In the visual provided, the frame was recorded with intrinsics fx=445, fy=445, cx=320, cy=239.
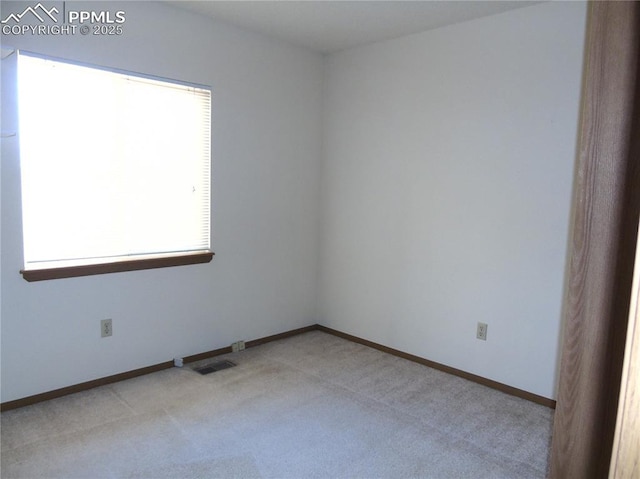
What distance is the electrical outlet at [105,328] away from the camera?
2.96m

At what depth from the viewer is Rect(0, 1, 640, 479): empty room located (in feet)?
8.21

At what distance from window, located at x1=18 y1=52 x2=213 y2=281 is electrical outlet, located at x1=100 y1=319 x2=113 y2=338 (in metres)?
0.35

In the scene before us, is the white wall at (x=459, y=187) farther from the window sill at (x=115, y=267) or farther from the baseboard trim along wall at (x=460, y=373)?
the window sill at (x=115, y=267)

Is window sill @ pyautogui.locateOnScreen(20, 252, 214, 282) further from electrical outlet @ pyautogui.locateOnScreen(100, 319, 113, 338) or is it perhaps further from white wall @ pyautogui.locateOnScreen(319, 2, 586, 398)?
white wall @ pyautogui.locateOnScreen(319, 2, 586, 398)

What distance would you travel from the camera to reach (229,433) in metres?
2.48

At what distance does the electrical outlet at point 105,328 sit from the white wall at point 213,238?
29 millimetres

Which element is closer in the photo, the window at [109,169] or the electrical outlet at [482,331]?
the window at [109,169]

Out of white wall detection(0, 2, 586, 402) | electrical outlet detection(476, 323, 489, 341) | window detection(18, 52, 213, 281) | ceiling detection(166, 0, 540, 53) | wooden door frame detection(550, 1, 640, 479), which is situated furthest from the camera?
electrical outlet detection(476, 323, 489, 341)
